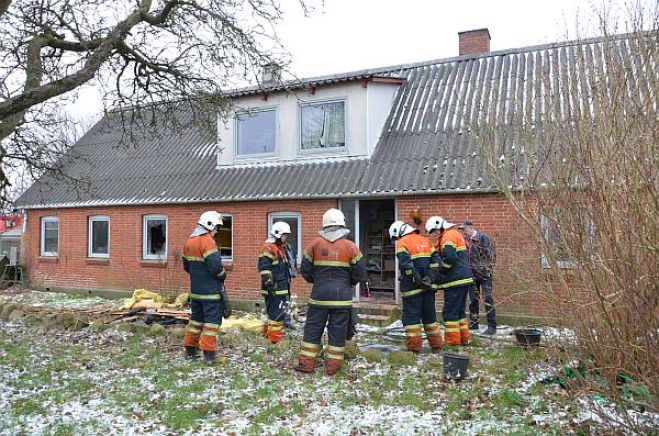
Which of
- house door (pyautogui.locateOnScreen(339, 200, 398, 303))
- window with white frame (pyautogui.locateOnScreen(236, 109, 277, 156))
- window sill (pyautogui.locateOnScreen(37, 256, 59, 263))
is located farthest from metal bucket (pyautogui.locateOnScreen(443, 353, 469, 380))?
window sill (pyautogui.locateOnScreen(37, 256, 59, 263))

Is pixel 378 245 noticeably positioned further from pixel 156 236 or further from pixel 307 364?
pixel 307 364

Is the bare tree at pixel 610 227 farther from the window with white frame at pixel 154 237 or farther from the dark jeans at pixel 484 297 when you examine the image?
the window with white frame at pixel 154 237

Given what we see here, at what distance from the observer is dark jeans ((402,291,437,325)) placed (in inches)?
343

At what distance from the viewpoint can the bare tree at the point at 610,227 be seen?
13.8ft

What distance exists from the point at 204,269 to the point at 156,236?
840 cm

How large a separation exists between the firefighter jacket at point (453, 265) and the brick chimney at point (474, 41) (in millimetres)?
9641

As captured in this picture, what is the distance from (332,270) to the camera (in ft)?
25.9

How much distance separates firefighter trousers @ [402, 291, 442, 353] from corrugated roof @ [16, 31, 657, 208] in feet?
10.3

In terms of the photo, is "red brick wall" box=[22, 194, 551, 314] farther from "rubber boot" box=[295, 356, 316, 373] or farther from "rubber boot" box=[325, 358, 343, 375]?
"rubber boot" box=[295, 356, 316, 373]

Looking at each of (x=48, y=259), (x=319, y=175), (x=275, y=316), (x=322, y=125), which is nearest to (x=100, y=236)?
(x=48, y=259)

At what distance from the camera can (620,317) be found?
4574mm

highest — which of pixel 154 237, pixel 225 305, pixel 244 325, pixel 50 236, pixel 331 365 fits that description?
pixel 50 236

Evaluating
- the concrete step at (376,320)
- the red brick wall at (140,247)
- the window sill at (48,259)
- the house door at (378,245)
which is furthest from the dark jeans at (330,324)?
the window sill at (48,259)

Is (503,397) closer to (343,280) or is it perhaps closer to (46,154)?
(343,280)
